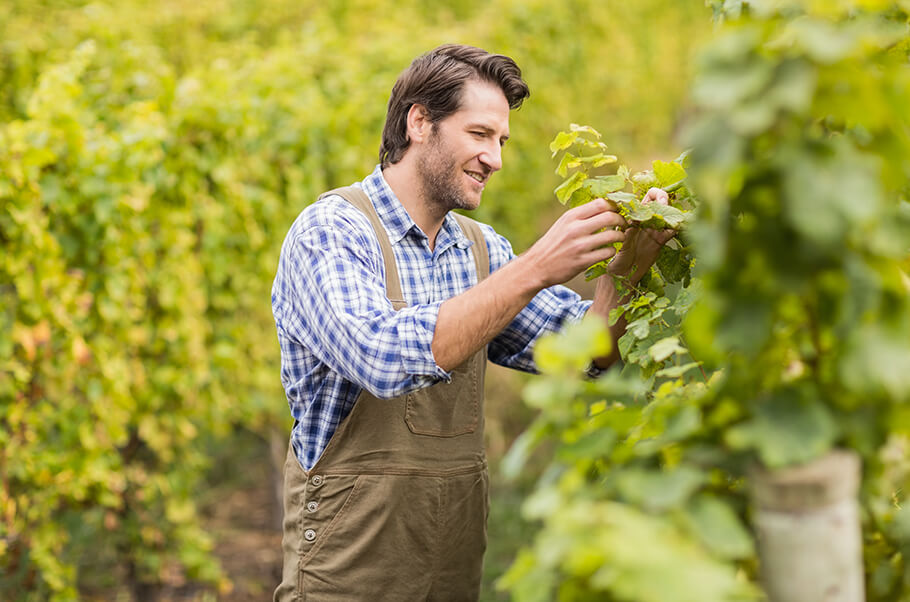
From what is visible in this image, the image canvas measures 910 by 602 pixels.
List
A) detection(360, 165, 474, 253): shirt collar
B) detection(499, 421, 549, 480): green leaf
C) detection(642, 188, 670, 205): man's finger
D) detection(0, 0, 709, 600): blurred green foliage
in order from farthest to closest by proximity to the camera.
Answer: detection(0, 0, 709, 600): blurred green foliage < detection(360, 165, 474, 253): shirt collar < detection(642, 188, 670, 205): man's finger < detection(499, 421, 549, 480): green leaf

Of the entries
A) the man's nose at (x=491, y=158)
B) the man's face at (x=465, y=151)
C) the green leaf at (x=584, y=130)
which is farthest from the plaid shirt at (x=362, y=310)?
the green leaf at (x=584, y=130)

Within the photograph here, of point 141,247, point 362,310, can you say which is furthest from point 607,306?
point 141,247

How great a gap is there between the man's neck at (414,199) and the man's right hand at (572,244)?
56cm

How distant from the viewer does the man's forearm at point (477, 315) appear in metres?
1.55

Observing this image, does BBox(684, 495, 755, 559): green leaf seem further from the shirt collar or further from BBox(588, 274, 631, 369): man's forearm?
the shirt collar

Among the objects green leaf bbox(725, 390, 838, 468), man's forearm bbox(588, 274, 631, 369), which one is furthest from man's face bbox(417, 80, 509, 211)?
green leaf bbox(725, 390, 838, 468)

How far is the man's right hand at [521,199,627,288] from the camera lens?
1547 mm

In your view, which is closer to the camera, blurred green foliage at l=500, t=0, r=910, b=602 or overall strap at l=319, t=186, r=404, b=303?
blurred green foliage at l=500, t=0, r=910, b=602

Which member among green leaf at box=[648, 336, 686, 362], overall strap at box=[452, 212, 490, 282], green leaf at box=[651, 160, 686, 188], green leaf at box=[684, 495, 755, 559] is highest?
green leaf at box=[651, 160, 686, 188]

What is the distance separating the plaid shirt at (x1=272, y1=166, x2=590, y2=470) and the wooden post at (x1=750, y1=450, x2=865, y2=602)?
794 mm

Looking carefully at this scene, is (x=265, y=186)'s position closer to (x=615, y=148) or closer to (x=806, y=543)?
(x=806, y=543)

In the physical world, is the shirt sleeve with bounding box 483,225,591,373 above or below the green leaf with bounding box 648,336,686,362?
above

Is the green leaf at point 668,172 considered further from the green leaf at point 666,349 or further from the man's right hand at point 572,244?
the green leaf at point 666,349

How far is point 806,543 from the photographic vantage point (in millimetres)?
832
